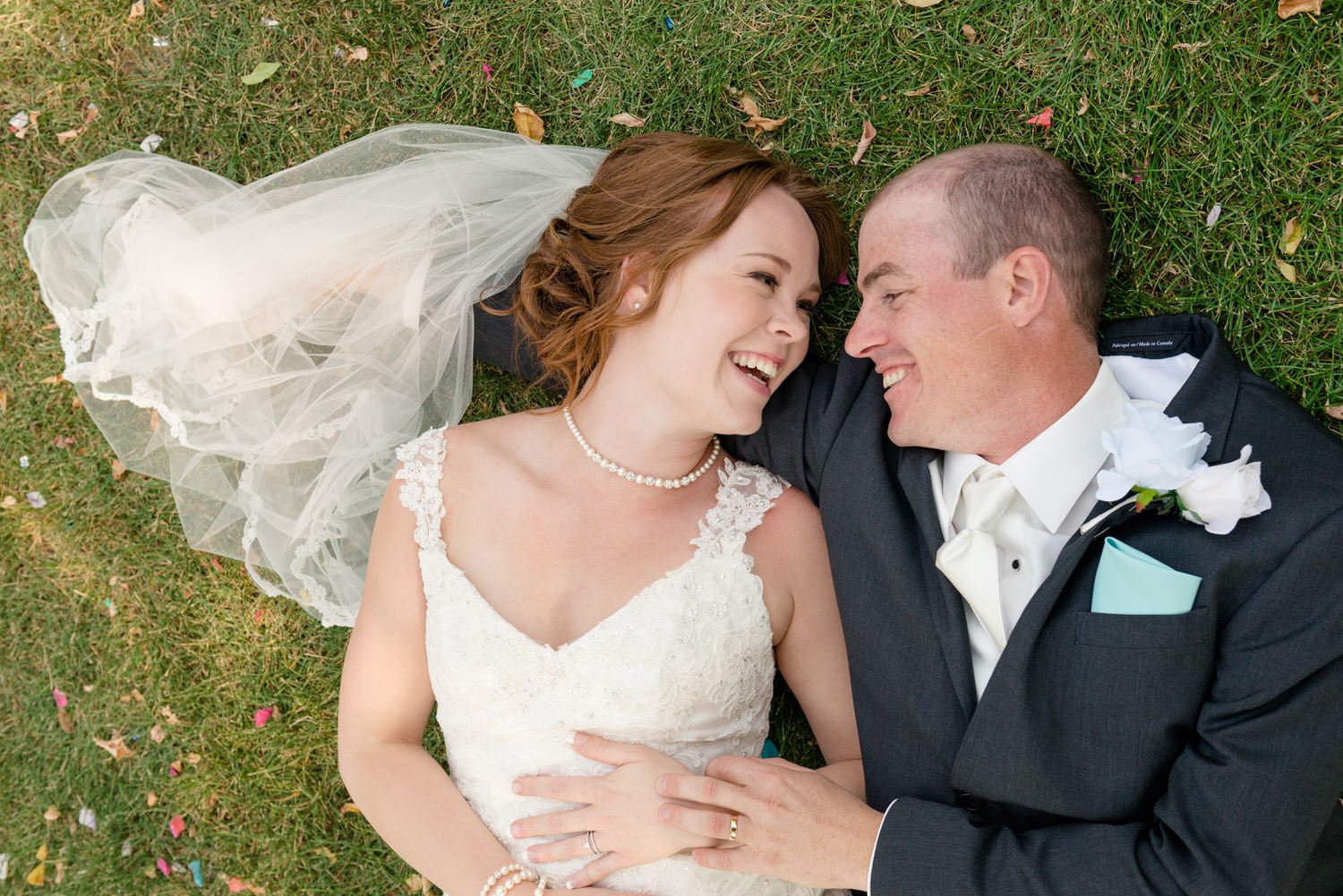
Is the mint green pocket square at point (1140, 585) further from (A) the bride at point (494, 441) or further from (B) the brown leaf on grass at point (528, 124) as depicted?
(B) the brown leaf on grass at point (528, 124)

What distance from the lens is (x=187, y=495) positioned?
4238 mm

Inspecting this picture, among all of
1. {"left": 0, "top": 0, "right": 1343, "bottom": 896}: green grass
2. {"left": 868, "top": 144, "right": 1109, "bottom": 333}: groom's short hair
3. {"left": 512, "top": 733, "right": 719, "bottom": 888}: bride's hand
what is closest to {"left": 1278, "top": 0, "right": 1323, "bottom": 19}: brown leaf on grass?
{"left": 0, "top": 0, "right": 1343, "bottom": 896}: green grass

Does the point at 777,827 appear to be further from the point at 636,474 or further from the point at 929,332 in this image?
the point at 929,332

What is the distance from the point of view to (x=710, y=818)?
3283 millimetres

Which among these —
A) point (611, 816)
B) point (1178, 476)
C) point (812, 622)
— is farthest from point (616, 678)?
point (1178, 476)

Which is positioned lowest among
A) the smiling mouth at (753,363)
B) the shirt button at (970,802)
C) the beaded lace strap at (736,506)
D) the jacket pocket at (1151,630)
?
the shirt button at (970,802)

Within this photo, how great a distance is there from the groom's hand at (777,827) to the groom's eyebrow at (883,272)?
67.9 inches

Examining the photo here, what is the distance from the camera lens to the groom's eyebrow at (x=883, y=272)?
3.48 meters

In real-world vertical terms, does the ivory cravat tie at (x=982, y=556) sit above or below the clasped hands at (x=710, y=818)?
above

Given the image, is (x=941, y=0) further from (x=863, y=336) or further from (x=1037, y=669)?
(x=1037, y=669)

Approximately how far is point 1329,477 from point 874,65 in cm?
241

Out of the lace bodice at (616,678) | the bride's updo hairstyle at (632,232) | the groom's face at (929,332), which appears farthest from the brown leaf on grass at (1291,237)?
the lace bodice at (616,678)

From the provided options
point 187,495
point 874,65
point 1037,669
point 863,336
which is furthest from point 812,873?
point 874,65

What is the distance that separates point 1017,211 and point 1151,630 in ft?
4.74
